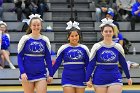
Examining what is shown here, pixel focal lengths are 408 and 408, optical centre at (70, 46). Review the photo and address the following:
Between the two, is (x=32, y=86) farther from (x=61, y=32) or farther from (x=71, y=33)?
(x=61, y=32)

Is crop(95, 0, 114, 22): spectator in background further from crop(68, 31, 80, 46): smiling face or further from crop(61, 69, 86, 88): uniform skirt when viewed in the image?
crop(61, 69, 86, 88): uniform skirt

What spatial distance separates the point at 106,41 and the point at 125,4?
845 cm

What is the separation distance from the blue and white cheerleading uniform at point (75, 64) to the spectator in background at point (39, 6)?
7.24 m

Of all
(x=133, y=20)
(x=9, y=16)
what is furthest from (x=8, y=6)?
(x=133, y=20)

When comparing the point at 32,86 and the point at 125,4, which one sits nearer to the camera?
the point at 32,86

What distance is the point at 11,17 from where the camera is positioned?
14023mm

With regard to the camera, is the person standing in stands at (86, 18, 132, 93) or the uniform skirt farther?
the uniform skirt

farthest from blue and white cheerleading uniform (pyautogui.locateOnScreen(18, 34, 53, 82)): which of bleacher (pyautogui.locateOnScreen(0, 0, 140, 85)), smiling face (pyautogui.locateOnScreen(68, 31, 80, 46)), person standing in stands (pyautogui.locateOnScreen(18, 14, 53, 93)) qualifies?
bleacher (pyautogui.locateOnScreen(0, 0, 140, 85))

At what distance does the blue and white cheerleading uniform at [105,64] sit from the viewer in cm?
625

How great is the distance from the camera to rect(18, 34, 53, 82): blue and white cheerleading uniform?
21.3ft

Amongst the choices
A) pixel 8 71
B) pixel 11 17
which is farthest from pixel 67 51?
pixel 11 17

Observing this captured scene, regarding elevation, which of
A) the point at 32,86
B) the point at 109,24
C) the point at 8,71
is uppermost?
the point at 109,24

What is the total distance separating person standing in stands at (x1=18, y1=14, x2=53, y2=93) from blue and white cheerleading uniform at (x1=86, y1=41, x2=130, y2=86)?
704mm

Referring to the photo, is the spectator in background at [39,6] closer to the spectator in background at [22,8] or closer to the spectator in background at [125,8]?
the spectator in background at [22,8]
